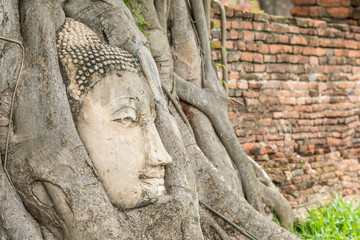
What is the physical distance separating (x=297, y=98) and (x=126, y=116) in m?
3.65

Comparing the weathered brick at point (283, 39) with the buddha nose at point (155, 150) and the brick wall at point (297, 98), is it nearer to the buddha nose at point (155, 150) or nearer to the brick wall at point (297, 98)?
the brick wall at point (297, 98)

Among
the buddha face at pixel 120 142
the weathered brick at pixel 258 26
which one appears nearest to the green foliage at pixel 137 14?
the buddha face at pixel 120 142

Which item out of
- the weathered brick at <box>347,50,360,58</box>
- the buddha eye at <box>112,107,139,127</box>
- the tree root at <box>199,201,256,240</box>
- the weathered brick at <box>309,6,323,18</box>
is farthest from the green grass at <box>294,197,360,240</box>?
the weathered brick at <box>309,6,323,18</box>

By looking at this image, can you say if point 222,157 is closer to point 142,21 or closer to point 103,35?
point 142,21

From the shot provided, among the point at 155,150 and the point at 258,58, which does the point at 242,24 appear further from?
the point at 155,150

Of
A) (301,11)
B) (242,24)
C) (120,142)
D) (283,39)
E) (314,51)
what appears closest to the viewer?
(120,142)

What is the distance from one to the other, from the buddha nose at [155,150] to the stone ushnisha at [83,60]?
12.0 inches

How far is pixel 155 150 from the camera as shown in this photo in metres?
2.30

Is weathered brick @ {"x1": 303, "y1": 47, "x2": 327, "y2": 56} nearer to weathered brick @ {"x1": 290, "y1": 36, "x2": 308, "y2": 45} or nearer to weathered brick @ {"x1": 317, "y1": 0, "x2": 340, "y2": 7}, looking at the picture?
weathered brick @ {"x1": 290, "y1": 36, "x2": 308, "y2": 45}

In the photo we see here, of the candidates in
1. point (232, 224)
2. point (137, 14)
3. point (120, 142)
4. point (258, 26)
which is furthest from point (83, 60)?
point (258, 26)

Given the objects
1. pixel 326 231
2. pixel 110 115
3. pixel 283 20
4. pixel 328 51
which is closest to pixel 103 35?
pixel 110 115

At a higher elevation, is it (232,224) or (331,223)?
(232,224)

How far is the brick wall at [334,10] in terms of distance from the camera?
654 centimetres

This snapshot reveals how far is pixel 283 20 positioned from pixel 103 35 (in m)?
3.31
